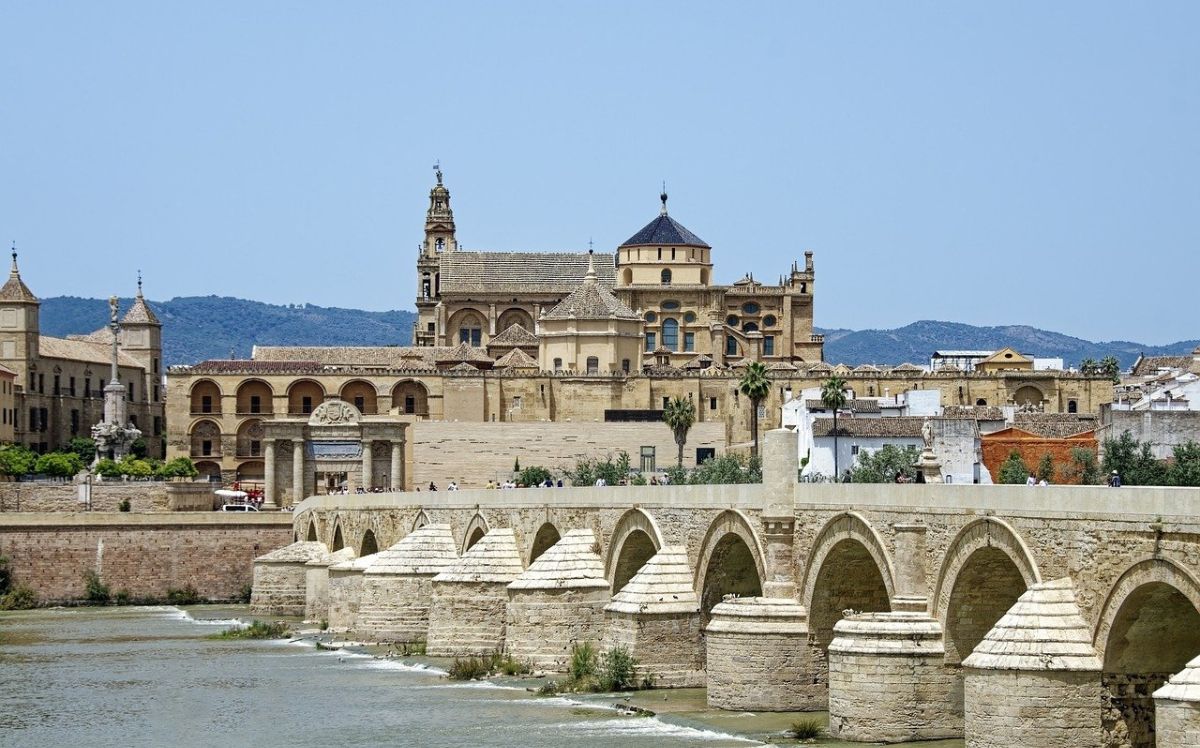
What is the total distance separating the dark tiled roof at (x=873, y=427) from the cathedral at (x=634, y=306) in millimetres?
30091

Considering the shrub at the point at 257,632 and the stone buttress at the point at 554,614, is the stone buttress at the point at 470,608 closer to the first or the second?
the stone buttress at the point at 554,614

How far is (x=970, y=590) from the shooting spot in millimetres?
27438

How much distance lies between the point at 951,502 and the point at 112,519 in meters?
44.8

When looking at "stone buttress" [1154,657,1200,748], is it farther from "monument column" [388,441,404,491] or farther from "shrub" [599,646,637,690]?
"monument column" [388,441,404,491]

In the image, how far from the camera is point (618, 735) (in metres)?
29.5

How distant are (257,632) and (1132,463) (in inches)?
835

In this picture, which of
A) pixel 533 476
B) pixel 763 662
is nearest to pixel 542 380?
Result: pixel 533 476

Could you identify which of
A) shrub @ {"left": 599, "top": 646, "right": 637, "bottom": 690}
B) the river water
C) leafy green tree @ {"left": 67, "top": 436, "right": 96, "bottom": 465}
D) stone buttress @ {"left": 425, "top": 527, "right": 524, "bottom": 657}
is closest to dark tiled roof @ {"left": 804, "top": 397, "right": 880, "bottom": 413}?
the river water

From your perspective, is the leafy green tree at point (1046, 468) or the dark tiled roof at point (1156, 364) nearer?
the leafy green tree at point (1046, 468)

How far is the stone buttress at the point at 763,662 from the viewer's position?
101 ft

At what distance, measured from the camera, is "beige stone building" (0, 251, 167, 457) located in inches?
4070

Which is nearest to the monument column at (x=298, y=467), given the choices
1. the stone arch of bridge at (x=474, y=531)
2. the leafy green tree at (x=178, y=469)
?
the leafy green tree at (x=178, y=469)

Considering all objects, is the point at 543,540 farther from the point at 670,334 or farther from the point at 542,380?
the point at 670,334

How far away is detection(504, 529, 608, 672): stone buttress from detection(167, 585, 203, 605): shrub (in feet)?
102
